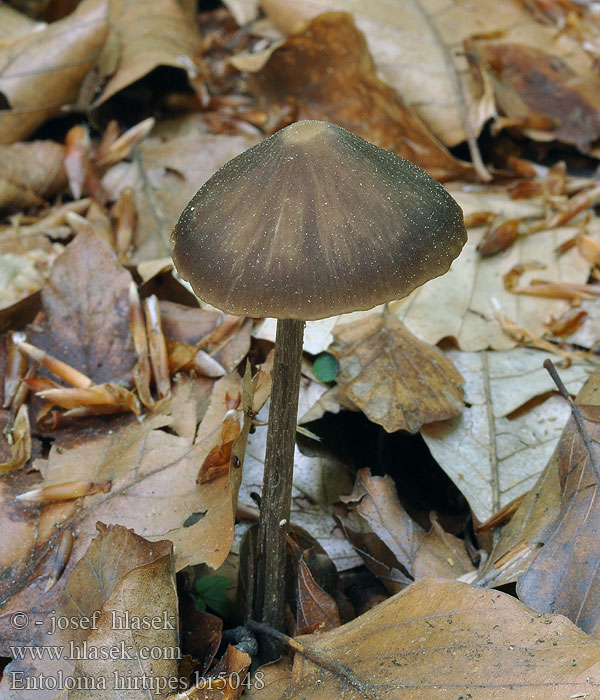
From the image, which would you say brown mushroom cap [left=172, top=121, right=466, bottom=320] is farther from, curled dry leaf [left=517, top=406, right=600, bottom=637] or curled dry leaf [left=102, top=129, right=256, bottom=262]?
curled dry leaf [left=102, top=129, right=256, bottom=262]

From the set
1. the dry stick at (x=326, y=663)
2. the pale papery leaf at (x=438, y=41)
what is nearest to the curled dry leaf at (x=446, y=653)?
the dry stick at (x=326, y=663)

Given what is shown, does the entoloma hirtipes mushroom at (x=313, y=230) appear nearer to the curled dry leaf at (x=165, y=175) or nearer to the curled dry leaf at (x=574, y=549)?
the curled dry leaf at (x=574, y=549)

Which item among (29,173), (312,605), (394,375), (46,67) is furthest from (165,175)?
(312,605)

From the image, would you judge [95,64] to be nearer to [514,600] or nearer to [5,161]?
[5,161]

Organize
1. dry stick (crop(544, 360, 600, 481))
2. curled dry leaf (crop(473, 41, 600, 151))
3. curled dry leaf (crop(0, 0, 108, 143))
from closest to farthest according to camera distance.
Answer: dry stick (crop(544, 360, 600, 481)) < curled dry leaf (crop(0, 0, 108, 143)) < curled dry leaf (crop(473, 41, 600, 151))

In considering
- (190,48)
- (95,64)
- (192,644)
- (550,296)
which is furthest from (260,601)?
(190,48)

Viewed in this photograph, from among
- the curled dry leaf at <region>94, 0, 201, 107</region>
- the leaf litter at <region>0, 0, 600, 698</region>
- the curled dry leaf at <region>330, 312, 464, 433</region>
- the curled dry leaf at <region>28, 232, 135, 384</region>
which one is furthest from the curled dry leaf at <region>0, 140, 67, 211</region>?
the curled dry leaf at <region>330, 312, 464, 433</region>

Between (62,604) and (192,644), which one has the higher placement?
(62,604)
